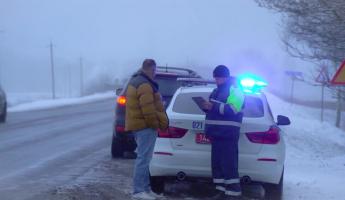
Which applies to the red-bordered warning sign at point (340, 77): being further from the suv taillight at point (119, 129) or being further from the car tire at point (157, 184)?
the suv taillight at point (119, 129)

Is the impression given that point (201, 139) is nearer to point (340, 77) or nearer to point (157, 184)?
point (157, 184)

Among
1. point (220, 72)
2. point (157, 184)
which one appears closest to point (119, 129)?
point (157, 184)

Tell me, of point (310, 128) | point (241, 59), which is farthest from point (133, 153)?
point (241, 59)

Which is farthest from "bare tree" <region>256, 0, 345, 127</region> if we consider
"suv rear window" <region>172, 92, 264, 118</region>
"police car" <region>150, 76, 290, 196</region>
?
"police car" <region>150, 76, 290, 196</region>

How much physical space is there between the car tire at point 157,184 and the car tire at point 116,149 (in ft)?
12.0

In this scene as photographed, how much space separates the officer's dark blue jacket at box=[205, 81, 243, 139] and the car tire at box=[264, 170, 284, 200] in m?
1.01

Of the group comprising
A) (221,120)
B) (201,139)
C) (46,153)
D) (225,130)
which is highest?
(221,120)

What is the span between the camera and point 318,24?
1261 cm

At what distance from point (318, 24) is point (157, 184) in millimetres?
5651

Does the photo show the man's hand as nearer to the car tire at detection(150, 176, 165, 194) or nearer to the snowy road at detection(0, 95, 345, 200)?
the car tire at detection(150, 176, 165, 194)

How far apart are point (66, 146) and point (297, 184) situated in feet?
20.8

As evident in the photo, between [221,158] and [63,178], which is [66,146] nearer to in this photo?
[63,178]

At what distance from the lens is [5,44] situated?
142375mm

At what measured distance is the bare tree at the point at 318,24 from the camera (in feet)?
37.5
